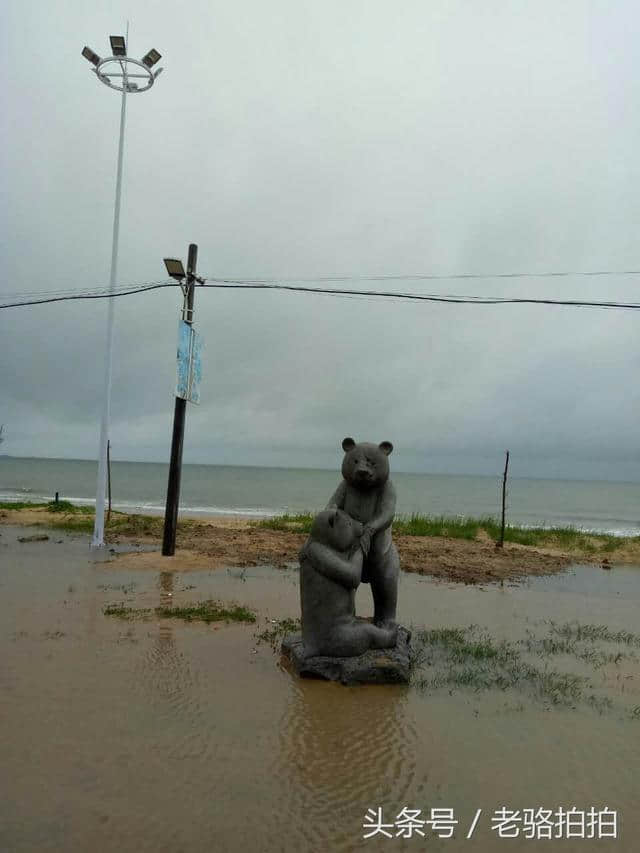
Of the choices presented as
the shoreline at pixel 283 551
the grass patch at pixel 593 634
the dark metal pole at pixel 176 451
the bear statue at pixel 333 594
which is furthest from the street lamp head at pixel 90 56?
the grass patch at pixel 593 634

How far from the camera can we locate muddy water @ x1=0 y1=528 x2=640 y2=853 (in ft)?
9.75

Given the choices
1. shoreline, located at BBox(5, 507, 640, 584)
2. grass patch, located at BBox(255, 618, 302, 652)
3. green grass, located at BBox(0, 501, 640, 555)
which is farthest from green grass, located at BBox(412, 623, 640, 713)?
green grass, located at BBox(0, 501, 640, 555)

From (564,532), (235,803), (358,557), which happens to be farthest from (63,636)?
(564,532)

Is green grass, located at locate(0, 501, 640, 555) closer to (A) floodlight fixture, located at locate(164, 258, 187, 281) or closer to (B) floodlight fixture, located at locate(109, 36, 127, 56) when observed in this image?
(A) floodlight fixture, located at locate(164, 258, 187, 281)

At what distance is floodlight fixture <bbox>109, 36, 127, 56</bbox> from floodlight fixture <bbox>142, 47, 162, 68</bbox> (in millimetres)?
428

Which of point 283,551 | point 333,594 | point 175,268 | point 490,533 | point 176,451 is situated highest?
point 175,268

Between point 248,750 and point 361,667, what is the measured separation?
1.51 meters

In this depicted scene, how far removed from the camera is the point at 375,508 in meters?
5.63

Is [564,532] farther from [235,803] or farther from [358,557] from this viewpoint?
[235,803]

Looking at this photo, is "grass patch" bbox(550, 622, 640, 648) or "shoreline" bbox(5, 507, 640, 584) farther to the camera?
"shoreline" bbox(5, 507, 640, 584)

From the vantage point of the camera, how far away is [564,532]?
18.1m

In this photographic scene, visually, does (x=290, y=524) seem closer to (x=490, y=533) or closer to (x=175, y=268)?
(x=490, y=533)

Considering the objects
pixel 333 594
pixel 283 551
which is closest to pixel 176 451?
pixel 283 551

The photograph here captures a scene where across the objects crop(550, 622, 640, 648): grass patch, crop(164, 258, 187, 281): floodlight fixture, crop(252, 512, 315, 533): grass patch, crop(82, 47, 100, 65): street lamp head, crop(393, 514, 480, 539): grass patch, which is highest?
crop(82, 47, 100, 65): street lamp head
